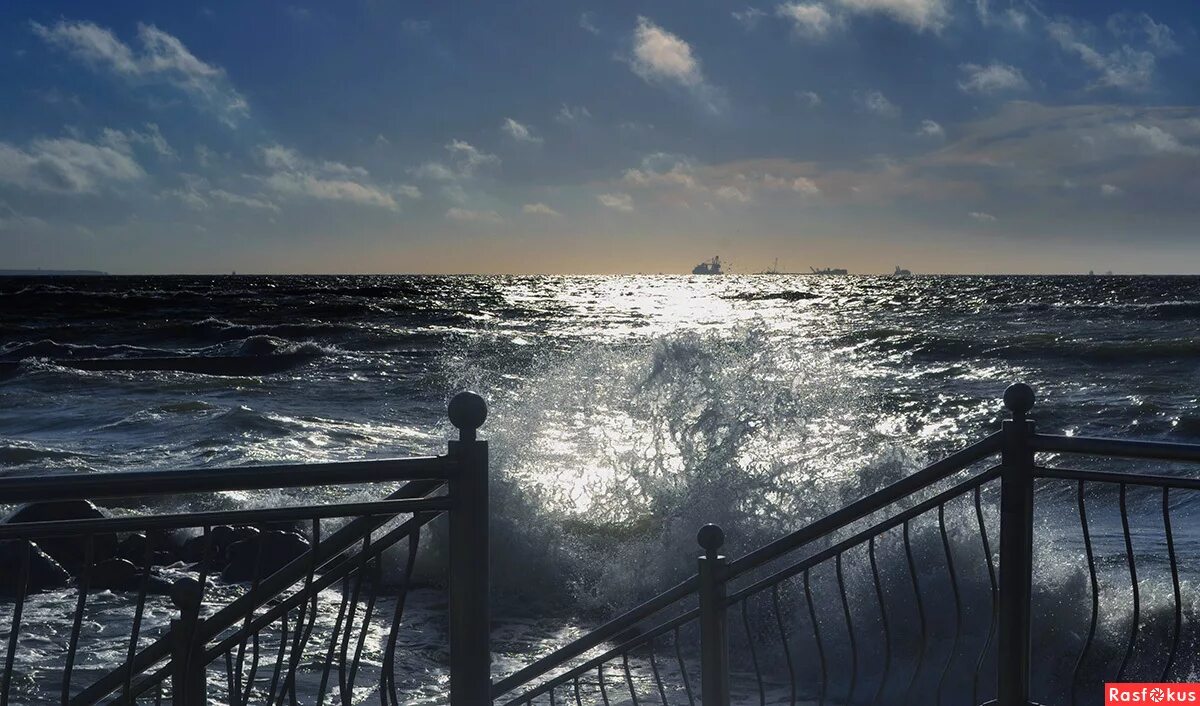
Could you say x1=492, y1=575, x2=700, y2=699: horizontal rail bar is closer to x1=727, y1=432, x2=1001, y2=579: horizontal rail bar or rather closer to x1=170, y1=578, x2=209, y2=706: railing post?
x1=727, y1=432, x2=1001, y2=579: horizontal rail bar

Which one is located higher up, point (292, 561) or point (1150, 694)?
point (292, 561)

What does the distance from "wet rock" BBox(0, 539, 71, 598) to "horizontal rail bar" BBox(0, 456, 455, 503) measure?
25.2ft

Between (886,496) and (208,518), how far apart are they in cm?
231

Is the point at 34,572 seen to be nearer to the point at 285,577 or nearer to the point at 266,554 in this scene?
the point at 266,554

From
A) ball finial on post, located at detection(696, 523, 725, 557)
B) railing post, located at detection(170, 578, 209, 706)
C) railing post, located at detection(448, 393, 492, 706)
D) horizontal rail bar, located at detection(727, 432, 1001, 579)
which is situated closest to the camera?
railing post, located at detection(170, 578, 209, 706)

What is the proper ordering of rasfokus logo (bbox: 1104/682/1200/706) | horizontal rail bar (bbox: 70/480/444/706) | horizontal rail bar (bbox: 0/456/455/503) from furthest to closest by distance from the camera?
rasfokus logo (bbox: 1104/682/1200/706)
horizontal rail bar (bbox: 70/480/444/706)
horizontal rail bar (bbox: 0/456/455/503)

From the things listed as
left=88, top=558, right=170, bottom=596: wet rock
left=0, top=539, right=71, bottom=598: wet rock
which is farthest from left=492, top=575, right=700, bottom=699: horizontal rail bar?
left=88, top=558, right=170, bottom=596: wet rock

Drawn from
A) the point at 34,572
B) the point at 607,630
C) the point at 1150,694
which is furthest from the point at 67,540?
the point at 1150,694

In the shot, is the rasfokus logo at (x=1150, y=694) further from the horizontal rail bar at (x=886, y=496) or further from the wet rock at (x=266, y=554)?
the wet rock at (x=266, y=554)

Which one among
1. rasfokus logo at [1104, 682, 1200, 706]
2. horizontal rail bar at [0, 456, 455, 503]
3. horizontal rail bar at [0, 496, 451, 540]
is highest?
horizontal rail bar at [0, 456, 455, 503]

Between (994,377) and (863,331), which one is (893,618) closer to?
(994,377)

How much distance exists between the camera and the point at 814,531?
4.07 meters

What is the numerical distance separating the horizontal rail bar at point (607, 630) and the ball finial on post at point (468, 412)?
56.6 inches

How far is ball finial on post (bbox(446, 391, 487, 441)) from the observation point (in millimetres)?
3062
